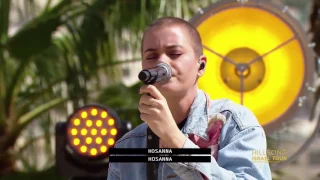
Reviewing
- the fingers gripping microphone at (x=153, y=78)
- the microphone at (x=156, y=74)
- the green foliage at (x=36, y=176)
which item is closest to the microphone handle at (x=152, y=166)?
the fingers gripping microphone at (x=153, y=78)

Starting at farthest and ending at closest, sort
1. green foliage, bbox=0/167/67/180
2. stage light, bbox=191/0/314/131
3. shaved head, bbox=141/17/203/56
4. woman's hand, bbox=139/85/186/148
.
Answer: green foliage, bbox=0/167/67/180 < stage light, bbox=191/0/314/131 < shaved head, bbox=141/17/203/56 < woman's hand, bbox=139/85/186/148

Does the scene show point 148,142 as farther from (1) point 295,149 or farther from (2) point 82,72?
(2) point 82,72

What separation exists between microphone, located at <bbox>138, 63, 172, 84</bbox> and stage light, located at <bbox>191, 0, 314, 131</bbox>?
2.39 feet

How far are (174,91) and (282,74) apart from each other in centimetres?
78

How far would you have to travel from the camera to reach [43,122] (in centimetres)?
516

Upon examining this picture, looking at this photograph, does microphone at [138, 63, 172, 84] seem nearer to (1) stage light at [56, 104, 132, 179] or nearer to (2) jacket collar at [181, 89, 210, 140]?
(2) jacket collar at [181, 89, 210, 140]

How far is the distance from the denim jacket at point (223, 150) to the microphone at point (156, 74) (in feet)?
0.43

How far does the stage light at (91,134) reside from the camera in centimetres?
194

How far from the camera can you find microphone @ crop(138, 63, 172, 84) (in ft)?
3.74

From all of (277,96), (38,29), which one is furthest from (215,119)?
(38,29)
